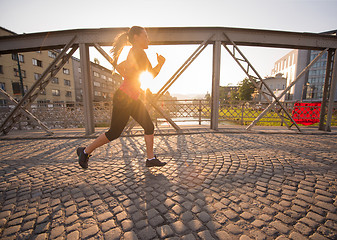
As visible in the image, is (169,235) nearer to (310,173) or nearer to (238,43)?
(310,173)

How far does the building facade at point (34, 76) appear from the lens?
875 inches

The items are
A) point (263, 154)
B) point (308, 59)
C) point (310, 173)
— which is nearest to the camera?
point (310, 173)

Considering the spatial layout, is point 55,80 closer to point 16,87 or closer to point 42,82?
point 16,87

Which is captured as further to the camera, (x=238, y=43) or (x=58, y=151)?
(x=238, y=43)

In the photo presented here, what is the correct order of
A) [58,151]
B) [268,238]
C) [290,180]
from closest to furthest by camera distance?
[268,238], [290,180], [58,151]

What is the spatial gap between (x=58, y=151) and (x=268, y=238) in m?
4.34

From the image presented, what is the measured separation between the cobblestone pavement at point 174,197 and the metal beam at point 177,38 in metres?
4.03

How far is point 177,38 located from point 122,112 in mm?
4040

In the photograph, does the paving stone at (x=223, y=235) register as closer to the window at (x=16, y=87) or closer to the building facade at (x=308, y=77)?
the window at (x=16, y=87)

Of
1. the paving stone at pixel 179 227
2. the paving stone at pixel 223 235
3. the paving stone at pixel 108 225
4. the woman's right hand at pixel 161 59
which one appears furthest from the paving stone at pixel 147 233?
the woman's right hand at pixel 161 59

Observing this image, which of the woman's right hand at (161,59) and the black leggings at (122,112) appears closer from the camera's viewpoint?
the black leggings at (122,112)

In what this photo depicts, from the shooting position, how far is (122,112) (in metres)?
2.33

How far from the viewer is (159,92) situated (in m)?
5.25

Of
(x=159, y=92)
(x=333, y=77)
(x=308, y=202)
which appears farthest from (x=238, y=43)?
(x=308, y=202)
